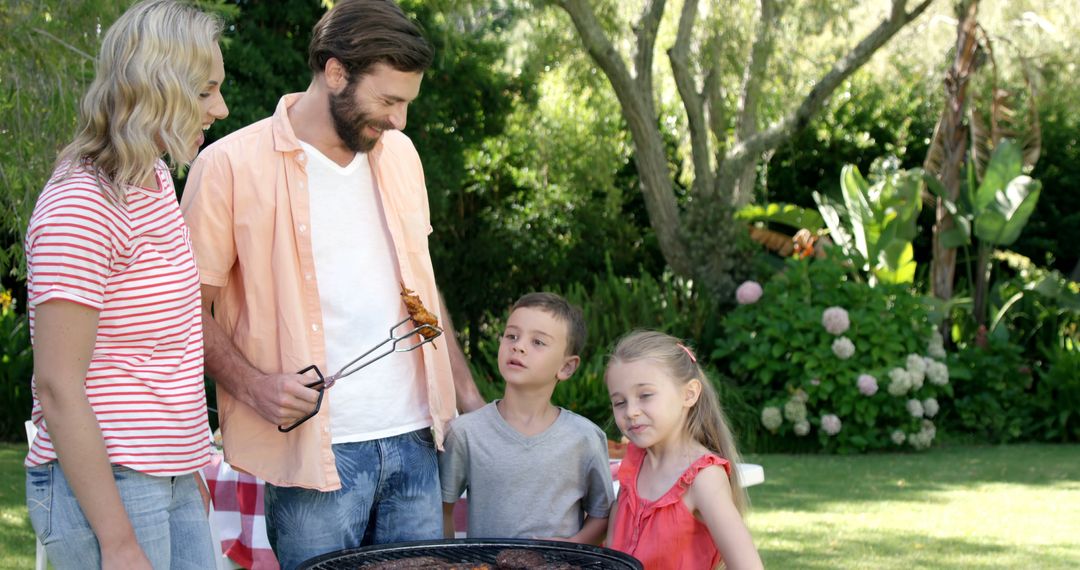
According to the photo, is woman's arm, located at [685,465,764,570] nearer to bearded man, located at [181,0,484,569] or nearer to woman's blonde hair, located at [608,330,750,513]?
woman's blonde hair, located at [608,330,750,513]

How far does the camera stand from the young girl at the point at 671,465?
8.79 feet

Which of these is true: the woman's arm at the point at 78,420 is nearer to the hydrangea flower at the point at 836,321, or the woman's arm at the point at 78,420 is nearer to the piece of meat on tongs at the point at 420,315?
the piece of meat on tongs at the point at 420,315

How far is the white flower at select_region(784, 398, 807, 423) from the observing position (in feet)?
29.2

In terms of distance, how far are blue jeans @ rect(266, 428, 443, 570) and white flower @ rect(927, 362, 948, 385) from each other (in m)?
7.18

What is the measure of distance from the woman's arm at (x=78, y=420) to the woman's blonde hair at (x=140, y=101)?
0.23m

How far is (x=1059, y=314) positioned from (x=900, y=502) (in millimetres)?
4389

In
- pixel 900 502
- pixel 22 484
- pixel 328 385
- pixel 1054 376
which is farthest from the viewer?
pixel 1054 376

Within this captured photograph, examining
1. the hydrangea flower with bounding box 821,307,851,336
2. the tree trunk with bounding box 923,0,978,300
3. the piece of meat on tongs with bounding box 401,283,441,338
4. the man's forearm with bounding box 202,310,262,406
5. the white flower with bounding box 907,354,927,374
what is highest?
the tree trunk with bounding box 923,0,978,300

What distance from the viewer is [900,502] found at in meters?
7.04

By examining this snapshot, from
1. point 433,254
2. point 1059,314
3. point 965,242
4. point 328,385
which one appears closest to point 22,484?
point 433,254

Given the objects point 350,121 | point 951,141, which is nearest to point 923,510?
point 951,141

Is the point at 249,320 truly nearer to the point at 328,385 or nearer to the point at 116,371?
the point at 328,385

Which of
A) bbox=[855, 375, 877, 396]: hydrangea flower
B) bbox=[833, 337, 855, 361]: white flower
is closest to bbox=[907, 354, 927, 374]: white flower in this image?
bbox=[855, 375, 877, 396]: hydrangea flower

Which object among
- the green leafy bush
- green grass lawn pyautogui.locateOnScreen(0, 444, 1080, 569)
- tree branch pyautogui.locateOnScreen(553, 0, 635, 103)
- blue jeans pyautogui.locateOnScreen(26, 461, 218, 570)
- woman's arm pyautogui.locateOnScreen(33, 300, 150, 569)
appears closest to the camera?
woman's arm pyautogui.locateOnScreen(33, 300, 150, 569)
